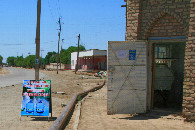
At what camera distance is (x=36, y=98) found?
792 cm

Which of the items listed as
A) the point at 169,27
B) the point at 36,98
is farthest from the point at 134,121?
the point at 169,27

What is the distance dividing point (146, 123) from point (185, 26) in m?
3.15

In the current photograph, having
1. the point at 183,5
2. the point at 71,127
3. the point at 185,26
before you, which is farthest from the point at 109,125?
the point at 183,5

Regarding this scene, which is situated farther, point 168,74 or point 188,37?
point 168,74

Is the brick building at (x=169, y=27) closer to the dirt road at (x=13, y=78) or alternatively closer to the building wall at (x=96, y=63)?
the dirt road at (x=13, y=78)

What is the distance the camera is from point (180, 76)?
11.5 metres

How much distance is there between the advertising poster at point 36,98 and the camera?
7828 mm

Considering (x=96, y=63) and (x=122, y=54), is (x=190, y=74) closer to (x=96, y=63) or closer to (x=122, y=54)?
(x=122, y=54)

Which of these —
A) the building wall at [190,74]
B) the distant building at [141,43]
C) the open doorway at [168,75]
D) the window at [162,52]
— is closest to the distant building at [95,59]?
the window at [162,52]

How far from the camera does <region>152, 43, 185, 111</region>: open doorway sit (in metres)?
10.8

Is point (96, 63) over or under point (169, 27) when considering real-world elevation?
under

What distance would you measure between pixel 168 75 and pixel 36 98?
5.67 metres

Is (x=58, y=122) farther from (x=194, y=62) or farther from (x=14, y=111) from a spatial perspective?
(x=194, y=62)

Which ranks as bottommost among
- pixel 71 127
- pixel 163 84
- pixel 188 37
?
pixel 71 127
